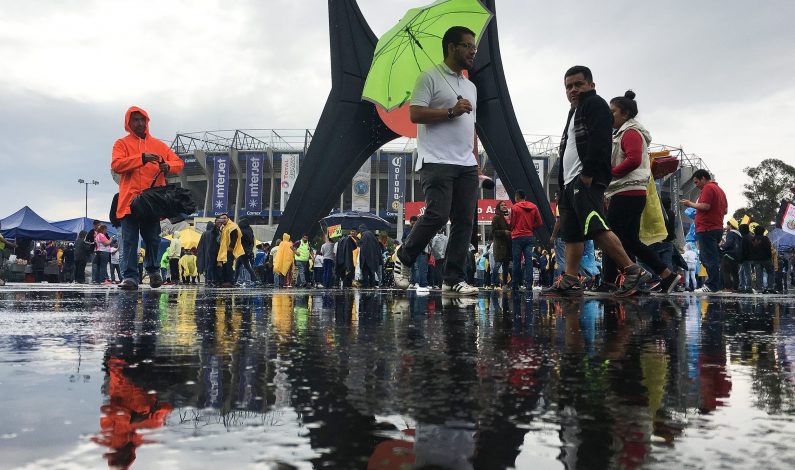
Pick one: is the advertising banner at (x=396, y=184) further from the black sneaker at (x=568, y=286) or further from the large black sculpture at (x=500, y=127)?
the black sneaker at (x=568, y=286)

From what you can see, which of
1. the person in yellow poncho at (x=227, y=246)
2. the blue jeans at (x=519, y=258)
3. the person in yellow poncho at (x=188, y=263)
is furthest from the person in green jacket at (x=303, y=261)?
the blue jeans at (x=519, y=258)

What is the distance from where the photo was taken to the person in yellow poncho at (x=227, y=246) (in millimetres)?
13453

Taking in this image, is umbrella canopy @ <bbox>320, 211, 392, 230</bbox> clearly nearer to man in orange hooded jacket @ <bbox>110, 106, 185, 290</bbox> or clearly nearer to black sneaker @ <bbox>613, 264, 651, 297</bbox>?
man in orange hooded jacket @ <bbox>110, 106, 185, 290</bbox>

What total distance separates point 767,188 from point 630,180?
127 ft

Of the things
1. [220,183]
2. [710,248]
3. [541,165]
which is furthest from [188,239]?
→ [541,165]

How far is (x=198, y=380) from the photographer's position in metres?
1.21

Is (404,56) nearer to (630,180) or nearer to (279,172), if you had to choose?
(630,180)

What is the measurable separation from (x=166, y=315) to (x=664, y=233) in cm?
403

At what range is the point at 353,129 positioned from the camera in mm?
22391

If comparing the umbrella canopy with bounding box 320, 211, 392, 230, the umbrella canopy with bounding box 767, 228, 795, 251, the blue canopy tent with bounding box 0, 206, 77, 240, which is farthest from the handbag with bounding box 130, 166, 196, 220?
the umbrella canopy with bounding box 767, 228, 795, 251

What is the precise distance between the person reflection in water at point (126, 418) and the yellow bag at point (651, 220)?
16.6 feet

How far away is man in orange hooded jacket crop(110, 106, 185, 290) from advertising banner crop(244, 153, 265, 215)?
48.1m

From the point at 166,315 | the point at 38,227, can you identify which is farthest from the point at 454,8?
the point at 38,227

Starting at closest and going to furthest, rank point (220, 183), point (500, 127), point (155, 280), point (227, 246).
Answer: point (155, 280) < point (227, 246) < point (500, 127) < point (220, 183)
